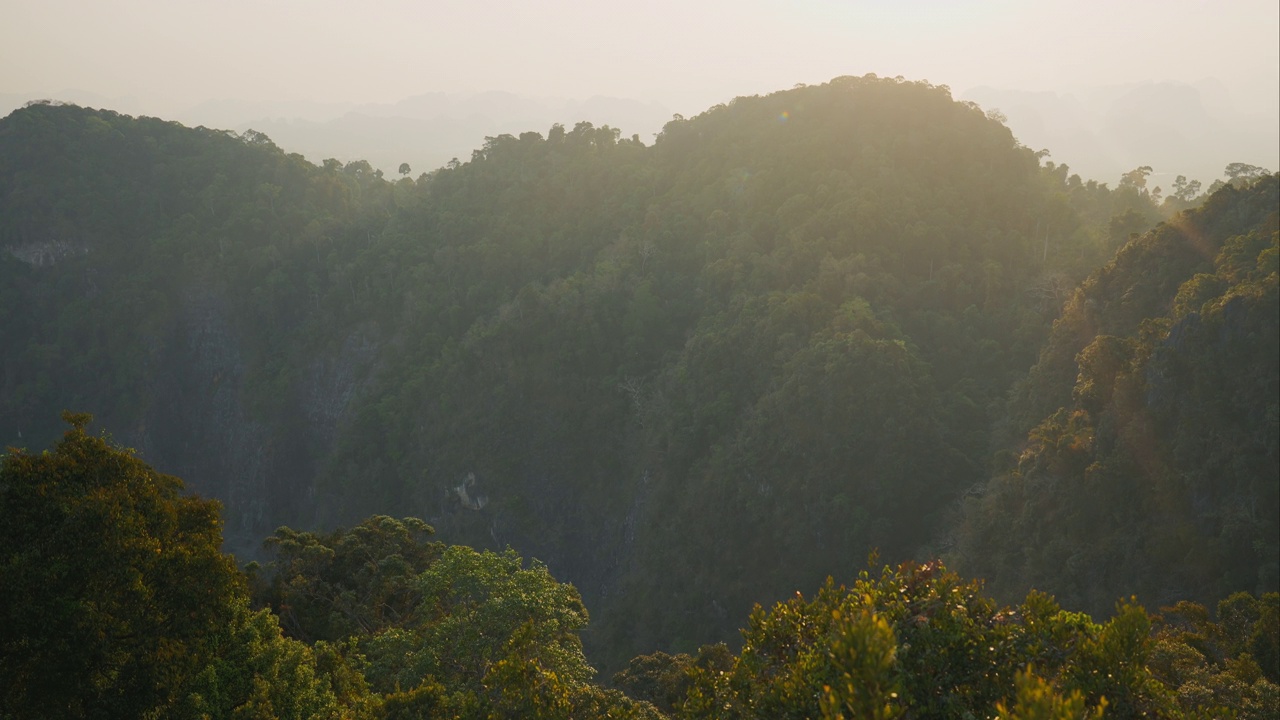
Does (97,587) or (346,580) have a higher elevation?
(97,587)

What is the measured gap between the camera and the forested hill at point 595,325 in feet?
109

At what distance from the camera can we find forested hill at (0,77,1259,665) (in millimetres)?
33188

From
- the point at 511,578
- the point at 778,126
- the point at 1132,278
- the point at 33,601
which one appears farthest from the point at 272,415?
the point at 1132,278

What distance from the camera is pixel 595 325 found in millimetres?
44156

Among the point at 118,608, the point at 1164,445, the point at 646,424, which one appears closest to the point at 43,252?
the point at 646,424

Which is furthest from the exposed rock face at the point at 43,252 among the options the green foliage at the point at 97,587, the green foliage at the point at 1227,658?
the green foliage at the point at 1227,658

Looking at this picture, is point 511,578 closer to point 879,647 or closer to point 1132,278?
point 879,647

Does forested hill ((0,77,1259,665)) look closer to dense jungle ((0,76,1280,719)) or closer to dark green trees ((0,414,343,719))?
dense jungle ((0,76,1280,719))

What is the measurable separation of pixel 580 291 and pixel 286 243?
96.2 feet

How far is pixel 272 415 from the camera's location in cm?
5353

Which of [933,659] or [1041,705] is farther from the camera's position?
[933,659]

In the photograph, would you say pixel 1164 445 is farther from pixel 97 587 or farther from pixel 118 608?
pixel 97 587

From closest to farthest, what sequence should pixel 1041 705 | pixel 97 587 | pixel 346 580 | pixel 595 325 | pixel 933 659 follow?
pixel 1041 705, pixel 933 659, pixel 97 587, pixel 346 580, pixel 595 325

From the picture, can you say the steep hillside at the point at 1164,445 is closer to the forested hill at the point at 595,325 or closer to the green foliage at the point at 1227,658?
the green foliage at the point at 1227,658
